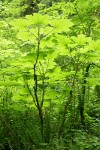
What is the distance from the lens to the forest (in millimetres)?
2088

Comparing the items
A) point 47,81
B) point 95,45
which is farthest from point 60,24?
point 47,81

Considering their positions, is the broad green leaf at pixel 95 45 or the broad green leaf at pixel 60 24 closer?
the broad green leaf at pixel 60 24

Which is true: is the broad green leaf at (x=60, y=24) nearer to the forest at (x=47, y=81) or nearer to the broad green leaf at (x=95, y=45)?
the forest at (x=47, y=81)

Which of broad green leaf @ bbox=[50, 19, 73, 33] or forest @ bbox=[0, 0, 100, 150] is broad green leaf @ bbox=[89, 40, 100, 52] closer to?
forest @ bbox=[0, 0, 100, 150]

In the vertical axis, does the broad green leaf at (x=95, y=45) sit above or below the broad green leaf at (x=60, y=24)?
below

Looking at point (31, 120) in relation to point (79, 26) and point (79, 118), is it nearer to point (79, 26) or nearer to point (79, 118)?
point (79, 118)

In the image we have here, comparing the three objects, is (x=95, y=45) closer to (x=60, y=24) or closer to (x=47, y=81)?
(x=60, y=24)

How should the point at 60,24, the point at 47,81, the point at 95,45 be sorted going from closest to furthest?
1. the point at 60,24
2. the point at 95,45
3. the point at 47,81

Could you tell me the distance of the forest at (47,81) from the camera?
82.2 inches

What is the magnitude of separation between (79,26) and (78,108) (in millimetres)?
1143

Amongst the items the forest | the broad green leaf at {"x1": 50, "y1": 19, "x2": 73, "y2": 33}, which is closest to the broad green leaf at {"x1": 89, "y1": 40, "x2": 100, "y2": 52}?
the forest

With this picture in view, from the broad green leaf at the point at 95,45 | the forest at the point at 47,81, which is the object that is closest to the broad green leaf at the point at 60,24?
the forest at the point at 47,81

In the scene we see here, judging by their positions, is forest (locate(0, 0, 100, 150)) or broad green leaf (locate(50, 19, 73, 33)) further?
forest (locate(0, 0, 100, 150))

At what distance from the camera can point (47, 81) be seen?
2332mm
